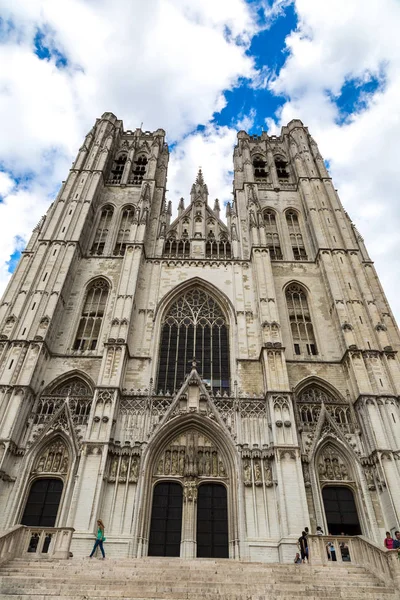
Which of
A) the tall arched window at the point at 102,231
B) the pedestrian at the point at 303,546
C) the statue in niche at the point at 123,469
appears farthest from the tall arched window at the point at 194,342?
the pedestrian at the point at 303,546

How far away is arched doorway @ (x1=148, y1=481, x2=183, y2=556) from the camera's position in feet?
48.1

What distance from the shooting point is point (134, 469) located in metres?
15.6

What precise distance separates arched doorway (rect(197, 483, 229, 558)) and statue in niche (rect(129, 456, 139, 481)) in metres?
2.56

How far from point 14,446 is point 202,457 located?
7.28 m

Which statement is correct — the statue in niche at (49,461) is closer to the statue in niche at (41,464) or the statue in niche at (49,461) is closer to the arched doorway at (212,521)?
the statue in niche at (41,464)

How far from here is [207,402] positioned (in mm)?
17453

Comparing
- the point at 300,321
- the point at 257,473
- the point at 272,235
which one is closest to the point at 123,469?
the point at 257,473

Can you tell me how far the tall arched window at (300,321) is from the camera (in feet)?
68.1

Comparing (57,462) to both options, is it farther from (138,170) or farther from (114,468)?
(138,170)

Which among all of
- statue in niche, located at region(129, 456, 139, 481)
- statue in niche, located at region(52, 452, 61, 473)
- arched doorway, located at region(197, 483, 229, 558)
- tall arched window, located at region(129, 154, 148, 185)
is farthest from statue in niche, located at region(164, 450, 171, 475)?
tall arched window, located at region(129, 154, 148, 185)

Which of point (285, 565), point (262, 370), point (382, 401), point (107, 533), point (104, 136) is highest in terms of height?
point (104, 136)

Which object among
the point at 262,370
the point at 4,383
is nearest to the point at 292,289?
the point at 262,370

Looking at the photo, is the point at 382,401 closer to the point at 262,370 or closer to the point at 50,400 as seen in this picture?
the point at 262,370

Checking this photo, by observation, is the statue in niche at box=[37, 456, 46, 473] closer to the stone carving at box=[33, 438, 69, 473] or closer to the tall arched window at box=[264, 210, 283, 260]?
the stone carving at box=[33, 438, 69, 473]
